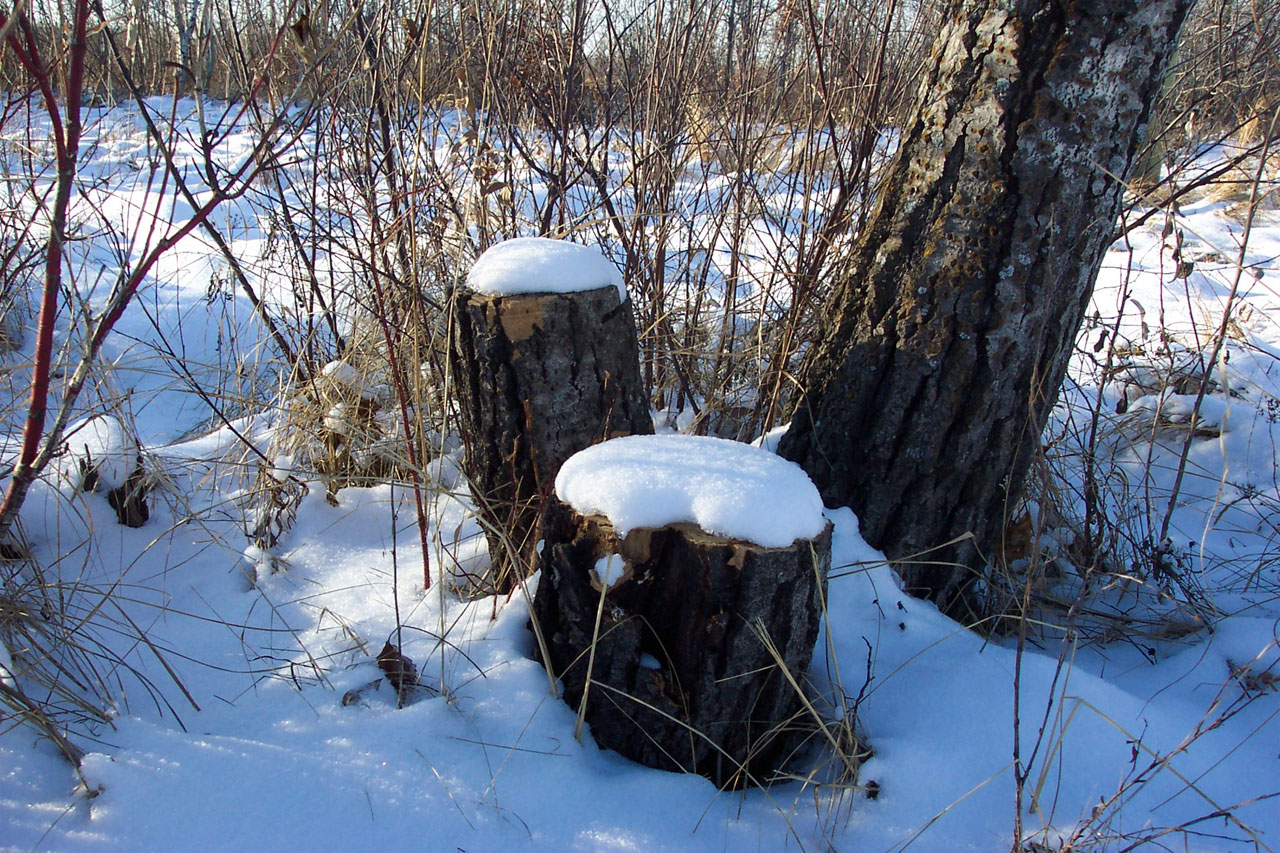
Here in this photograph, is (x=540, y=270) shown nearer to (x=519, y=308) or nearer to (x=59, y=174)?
(x=519, y=308)

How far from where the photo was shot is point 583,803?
1.26 m

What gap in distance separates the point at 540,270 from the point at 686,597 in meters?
0.71

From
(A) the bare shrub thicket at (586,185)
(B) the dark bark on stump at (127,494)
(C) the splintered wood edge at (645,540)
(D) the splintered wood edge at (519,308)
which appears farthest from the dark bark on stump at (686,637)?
(B) the dark bark on stump at (127,494)

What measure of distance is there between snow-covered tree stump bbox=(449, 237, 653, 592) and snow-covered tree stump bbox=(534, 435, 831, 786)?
25cm

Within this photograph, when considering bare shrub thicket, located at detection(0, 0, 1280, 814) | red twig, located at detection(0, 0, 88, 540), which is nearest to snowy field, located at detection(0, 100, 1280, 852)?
bare shrub thicket, located at detection(0, 0, 1280, 814)

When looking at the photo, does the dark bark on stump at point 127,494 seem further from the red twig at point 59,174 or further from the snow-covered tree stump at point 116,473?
the red twig at point 59,174

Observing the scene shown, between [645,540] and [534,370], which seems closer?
[645,540]

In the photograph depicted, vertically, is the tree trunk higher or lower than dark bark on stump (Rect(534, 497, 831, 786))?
higher

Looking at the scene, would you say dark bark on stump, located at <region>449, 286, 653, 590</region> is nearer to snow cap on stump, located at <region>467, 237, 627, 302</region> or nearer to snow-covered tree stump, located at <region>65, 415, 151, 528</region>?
snow cap on stump, located at <region>467, 237, 627, 302</region>

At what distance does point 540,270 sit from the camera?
1.58m

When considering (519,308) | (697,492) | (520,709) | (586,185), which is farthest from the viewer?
(586,185)

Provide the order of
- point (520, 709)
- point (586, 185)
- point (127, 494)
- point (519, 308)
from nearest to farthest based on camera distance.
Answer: point (520, 709) → point (519, 308) → point (127, 494) → point (586, 185)

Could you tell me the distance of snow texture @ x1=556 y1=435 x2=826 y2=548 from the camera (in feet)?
4.14

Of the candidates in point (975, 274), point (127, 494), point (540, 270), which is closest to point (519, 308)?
point (540, 270)
